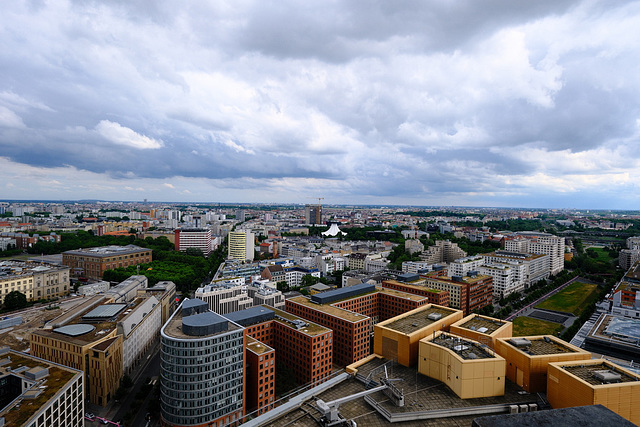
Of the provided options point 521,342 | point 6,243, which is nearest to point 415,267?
point 521,342

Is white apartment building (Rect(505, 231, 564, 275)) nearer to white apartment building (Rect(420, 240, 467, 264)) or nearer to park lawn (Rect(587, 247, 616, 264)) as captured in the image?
park lawn (Rect(587, 247, 616, 264))

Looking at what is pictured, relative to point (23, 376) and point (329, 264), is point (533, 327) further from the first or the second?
point (23, 376)

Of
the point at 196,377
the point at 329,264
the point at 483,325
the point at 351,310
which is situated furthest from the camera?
the point at 329,264

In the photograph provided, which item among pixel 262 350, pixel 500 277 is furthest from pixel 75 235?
pixel 500 277

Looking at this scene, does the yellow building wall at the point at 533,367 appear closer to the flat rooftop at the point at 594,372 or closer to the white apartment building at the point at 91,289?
the flat rooftop at the point at 594,372

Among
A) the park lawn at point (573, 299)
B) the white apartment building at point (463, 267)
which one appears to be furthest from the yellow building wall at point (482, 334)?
the white apartment building at point (463, 267)

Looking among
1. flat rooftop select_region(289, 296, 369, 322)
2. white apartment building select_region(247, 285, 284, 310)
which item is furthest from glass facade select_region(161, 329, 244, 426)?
white apartment building select_region(247, 285, 284, 310)
